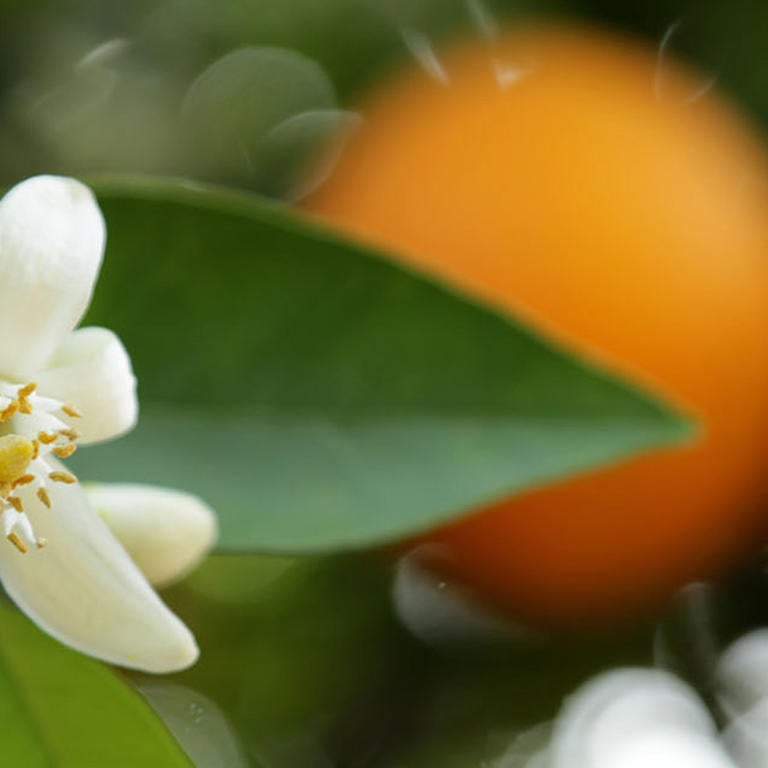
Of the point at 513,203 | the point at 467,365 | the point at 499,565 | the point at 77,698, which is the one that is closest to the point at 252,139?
the point at 513,203

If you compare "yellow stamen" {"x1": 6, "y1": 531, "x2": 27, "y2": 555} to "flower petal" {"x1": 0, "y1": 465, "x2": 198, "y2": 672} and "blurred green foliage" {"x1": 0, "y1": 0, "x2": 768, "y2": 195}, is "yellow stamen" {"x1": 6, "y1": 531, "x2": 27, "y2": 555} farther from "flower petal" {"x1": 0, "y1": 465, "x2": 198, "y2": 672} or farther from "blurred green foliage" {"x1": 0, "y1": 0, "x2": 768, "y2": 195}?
"blurred green foliage" {"x1": 0, "y1": 0, "x2": 768, "y2": 195}

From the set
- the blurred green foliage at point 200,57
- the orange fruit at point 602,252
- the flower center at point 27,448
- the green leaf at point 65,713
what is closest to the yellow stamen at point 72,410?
the flower center at point 27,448

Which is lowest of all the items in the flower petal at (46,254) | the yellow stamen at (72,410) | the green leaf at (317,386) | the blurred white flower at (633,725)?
the blurred white flower at (633,725)

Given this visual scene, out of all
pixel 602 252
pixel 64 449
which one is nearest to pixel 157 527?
pixel 64 449

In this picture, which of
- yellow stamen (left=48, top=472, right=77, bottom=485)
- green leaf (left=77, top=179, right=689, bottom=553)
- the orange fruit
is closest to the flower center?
yellow stamen (left=48, top=472, right=77, bottom=485)

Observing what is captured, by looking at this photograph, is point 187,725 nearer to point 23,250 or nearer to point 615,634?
point 615,634

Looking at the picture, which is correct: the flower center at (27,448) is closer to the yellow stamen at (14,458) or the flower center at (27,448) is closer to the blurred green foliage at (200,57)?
the yellow stamen at (14,458)
